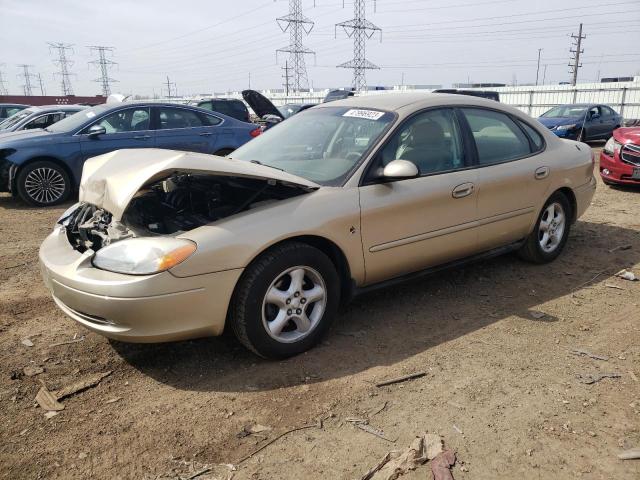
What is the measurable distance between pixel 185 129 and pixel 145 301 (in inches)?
264

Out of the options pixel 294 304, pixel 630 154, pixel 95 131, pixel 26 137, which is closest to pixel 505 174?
pixel 294 304

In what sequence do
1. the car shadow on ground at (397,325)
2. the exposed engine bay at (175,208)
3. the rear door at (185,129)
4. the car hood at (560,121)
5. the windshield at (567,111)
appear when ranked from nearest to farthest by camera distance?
the car shadow on ground at (397,325), the exposed engine bay at (175,208), the rear door at (185,129), the car hood at (560,121), the windshield at (567,111)

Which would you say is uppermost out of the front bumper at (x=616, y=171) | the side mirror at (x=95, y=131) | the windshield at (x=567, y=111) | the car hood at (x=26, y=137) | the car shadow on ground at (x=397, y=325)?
the side mirror at (x=95, y=131)

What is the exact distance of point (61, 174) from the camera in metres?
8.02

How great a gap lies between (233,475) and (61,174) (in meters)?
7.10

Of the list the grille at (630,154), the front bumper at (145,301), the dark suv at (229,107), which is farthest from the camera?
the dark suv at (229,107)

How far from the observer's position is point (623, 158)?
830 cm

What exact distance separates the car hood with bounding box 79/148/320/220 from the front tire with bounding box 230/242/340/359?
48cm

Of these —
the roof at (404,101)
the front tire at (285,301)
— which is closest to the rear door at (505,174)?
the roof at (404,101)

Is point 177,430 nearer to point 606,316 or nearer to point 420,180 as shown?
point 420,180

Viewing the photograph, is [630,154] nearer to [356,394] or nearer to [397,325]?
[397,325]

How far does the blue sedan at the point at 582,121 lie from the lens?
651 inches

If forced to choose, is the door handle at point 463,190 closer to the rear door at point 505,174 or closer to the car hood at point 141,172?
the rear door at point 505,174

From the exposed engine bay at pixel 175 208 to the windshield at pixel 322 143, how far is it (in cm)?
40
